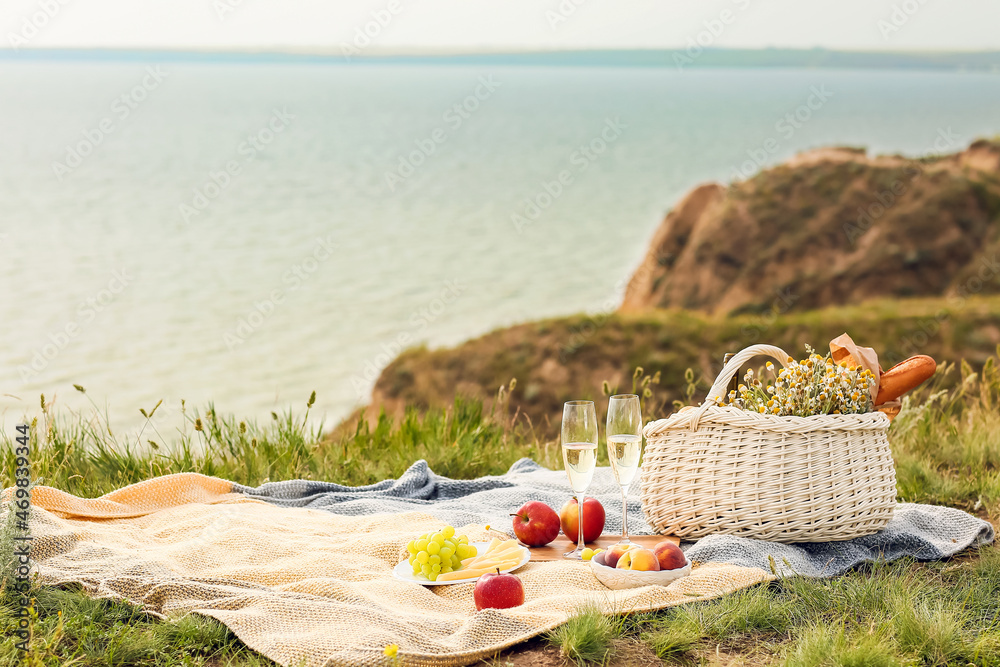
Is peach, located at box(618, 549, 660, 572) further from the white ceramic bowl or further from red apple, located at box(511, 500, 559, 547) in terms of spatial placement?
red apple, located at box(511, 500, 559, 547)

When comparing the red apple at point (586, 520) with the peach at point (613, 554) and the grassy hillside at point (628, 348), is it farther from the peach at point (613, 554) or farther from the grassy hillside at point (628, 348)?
the grassy hillside at point (628, 348)

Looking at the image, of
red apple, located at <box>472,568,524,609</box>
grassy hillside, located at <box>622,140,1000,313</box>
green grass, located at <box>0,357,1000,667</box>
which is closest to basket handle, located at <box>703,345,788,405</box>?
green grass, located at <box>0,357,1000,667</box>

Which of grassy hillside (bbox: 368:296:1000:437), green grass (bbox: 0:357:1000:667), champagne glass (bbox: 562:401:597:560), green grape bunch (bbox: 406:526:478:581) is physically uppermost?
champagne glass (bbox: 562:401:597:560)

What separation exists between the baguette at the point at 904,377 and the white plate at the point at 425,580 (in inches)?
56.7

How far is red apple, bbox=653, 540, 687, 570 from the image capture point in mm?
2643

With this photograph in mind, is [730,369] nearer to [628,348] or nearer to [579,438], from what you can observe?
[579,438]

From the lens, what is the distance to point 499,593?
95.7 inches

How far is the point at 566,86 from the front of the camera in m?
47.2

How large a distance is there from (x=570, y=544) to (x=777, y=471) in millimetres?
807

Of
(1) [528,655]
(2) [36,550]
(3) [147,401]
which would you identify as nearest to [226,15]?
(2) [36,550]

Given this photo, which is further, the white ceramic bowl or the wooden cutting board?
the wooden cutting board

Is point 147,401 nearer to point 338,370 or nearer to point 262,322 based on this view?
point 338,370

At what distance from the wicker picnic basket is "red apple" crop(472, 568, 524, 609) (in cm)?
83

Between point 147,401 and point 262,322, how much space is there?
5983 mm
